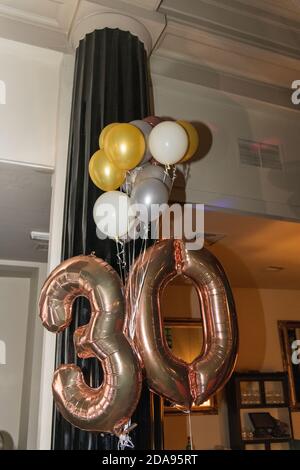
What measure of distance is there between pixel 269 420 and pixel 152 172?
4039mm

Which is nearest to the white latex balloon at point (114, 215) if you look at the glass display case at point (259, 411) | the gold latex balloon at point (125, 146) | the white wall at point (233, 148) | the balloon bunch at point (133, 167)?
the balloon bunch at point (133, 167)

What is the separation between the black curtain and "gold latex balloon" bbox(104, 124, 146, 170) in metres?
0.30

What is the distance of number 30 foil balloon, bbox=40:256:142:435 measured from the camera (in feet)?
4.01

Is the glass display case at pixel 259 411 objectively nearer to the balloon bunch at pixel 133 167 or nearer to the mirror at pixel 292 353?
the mirror at pixel 292 353

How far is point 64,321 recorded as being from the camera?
1.38m

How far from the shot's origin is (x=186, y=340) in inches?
183

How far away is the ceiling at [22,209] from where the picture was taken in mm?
2100

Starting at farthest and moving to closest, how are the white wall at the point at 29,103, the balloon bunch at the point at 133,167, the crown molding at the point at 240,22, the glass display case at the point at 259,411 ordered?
the glass display case at the point at 259,411, the crown molding at the point at 240,22, the white wall at the point at 29,103, the balloon bunch at the point at 133,167

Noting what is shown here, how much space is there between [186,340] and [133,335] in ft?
11.4

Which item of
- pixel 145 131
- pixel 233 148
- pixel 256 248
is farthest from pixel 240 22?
pixel 256 248

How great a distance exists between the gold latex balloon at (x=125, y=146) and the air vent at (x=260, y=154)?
3.65 feet

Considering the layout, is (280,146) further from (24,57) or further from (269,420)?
(269,420)

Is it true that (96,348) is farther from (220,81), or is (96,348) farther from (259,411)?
(259,411)

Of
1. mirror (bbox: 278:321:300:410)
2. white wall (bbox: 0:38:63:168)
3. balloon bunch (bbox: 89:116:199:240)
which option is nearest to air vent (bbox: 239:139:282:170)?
balloon bunch (bbox: 89:116:199:240)
